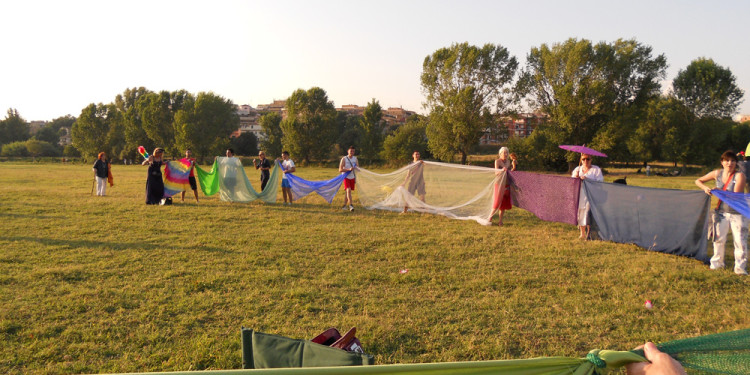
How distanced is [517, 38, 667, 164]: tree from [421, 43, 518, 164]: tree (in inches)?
175

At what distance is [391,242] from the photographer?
8531 millimetres

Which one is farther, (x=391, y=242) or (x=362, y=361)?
(x=391, y=242)

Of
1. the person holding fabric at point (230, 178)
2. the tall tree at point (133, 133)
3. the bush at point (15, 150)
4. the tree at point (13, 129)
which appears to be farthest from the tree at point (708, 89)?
the tree at point (13, 129)

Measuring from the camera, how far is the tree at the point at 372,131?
191 ft

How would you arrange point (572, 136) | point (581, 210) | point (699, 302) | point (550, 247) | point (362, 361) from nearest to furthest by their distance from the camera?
point (362, 361)
point (699, 302)
point (550, 247)
point (581, 210)
point (572, 136)

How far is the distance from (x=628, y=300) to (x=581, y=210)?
4.06 meters

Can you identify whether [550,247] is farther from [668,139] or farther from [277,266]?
[668,139]

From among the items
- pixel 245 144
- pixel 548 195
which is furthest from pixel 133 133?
pixel 548 195

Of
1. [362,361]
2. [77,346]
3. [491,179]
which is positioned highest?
[491,179]

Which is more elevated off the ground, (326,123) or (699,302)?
(326,123)

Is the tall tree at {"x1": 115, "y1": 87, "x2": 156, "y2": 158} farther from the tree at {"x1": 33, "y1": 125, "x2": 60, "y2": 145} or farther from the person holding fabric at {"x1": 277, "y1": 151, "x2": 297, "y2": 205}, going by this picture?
the person holding fabric at {"x1": 277, "y1": 151, "x2": 297, "y2": 205}

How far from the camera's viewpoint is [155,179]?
13.3m

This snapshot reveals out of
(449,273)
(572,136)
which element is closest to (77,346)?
(449,273)

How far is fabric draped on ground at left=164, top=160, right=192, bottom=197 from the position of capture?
13797 millimetres
